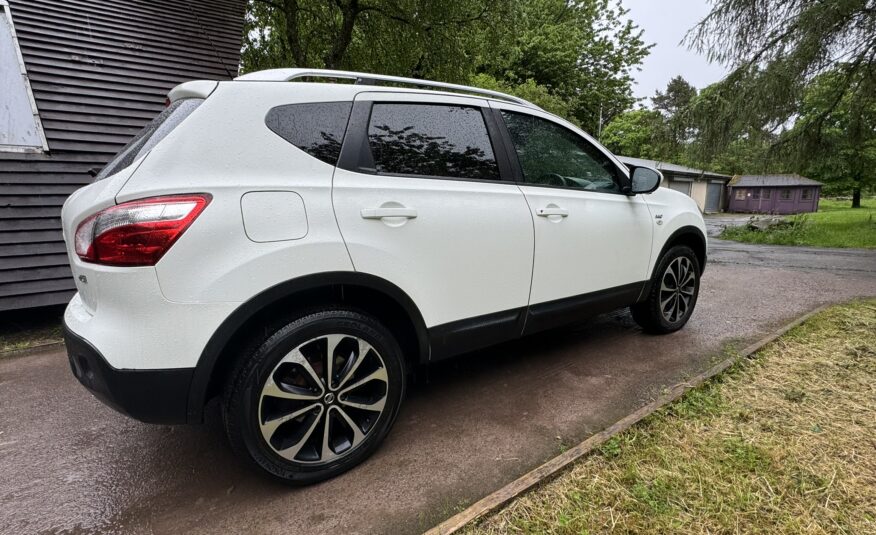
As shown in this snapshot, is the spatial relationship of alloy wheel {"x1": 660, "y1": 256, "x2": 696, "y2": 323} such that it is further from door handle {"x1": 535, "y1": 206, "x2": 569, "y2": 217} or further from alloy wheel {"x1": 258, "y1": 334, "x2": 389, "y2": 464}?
alloy wheel {"x1": 258, "y1": 334, "x2": 389, "y2": 464}

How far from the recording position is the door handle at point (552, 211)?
8.15 feet

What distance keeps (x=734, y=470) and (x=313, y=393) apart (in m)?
1.89

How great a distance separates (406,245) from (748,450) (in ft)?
6.20

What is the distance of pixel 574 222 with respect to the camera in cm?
265

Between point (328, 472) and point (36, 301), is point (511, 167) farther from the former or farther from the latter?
point (36, 301)

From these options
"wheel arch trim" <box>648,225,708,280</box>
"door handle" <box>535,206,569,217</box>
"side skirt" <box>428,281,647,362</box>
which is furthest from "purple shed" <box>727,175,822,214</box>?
"door handle" <box>535,206,569,217</box>

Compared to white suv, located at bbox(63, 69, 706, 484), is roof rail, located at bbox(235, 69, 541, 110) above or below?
above

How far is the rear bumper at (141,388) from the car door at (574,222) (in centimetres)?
184

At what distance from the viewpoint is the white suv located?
61.1 inches

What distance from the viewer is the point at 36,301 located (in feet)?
13.2

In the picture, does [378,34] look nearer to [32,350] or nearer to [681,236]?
[681,236]

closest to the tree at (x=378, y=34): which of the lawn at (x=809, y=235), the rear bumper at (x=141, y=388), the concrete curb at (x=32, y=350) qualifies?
the concrete curb at (x=32, y=350)

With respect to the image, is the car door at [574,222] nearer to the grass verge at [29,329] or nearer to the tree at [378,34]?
the grass verge at [29,329]

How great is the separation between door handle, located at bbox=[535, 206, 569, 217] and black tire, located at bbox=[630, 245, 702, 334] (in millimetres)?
1211
